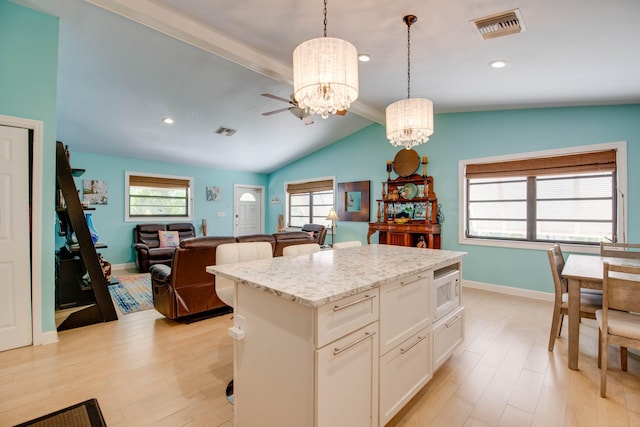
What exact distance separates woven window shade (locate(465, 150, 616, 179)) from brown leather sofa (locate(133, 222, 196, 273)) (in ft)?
17.9

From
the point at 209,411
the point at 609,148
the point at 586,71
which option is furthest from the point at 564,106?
the point at 209,411

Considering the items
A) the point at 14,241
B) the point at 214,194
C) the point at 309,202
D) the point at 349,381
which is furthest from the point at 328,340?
the point at 214,194

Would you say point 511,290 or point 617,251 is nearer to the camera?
point 617,251

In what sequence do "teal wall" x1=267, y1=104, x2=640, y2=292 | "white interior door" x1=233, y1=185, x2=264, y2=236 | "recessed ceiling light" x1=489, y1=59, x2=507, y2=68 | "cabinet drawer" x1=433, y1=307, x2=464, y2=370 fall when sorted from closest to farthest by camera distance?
"cabinet drawer" x1=433, y1=307, x2=464, y2=370 < "recessed ceiling light" x1=489, y1=59, x2=507, y2=68 < "teal wall" x1=267, y1=104, x2=640, y2=292 < "white interior door" x1=233, y1=185, x2=264, y2=236

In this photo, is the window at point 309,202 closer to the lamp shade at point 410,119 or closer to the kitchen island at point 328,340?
the lamp shade at point 410,119

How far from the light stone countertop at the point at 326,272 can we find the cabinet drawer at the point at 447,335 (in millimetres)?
442

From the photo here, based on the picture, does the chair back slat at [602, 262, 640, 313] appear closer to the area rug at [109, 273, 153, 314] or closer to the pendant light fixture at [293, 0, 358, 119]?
the pendant light fixture at [293, 0, 358, 119]

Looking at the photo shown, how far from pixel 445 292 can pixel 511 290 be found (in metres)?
2.92

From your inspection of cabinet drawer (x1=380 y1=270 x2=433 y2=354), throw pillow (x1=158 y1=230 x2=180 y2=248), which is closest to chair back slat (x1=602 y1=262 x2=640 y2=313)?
cabinet drawer (x1=380 y1=270 x2=433 y2=354)

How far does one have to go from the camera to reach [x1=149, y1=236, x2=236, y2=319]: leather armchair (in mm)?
3020

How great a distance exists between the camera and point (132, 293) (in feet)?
14.1

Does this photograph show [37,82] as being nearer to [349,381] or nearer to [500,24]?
[349,381]

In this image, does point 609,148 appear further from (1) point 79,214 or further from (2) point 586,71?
(1) point 79,214

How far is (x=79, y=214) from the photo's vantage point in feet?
10.5
